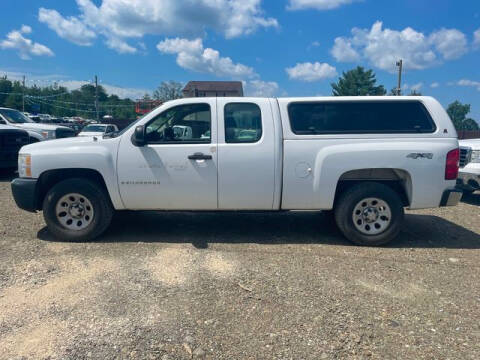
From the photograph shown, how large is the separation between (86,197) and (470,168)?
23.1ft

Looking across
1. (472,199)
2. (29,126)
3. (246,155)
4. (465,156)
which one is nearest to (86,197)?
(246,155)

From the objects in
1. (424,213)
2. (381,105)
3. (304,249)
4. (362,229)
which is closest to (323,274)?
(304,249)

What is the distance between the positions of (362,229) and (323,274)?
Result: 1204 mm

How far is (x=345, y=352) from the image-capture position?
2771 millimetres

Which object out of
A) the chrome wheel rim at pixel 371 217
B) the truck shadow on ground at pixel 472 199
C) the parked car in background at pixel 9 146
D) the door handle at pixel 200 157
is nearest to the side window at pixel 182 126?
the door handle at pixel 200 157

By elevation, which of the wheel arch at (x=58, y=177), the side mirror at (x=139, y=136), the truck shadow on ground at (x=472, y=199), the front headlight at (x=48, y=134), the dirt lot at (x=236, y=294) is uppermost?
the front headlight at (x=48, y=134)

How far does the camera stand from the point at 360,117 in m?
4.92

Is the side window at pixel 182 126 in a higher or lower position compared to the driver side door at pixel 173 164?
higher

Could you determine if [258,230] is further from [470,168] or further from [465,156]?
[465,156]

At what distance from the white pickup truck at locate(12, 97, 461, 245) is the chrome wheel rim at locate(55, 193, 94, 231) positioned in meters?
0.01

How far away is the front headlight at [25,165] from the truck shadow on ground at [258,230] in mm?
924

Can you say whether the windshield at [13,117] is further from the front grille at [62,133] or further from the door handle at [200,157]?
the door handle at [200,157]

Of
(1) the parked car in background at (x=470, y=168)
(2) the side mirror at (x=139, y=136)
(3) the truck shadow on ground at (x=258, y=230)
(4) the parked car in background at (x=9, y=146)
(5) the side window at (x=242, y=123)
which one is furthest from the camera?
(4) the parked car in background at (x=9, y=146)

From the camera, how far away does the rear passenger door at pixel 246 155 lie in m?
4.79
